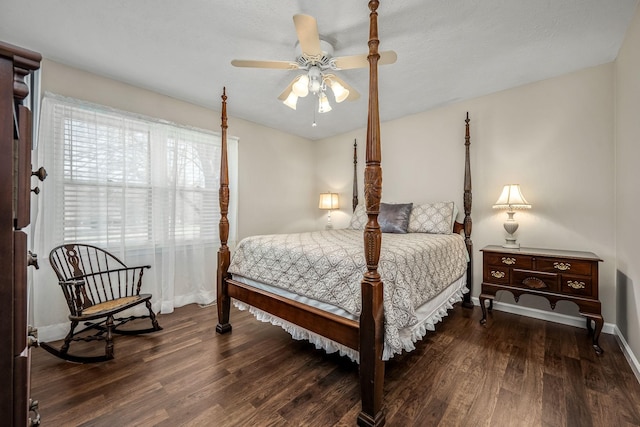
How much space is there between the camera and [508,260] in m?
2.66

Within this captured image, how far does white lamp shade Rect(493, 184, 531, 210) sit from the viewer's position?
2785 millimetres

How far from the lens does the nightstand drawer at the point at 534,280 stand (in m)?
2.45

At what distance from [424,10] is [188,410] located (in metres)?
2.86

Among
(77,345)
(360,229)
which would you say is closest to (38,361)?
(77,345)

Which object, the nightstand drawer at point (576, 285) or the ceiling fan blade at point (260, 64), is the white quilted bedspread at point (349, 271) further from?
the ceiling fan blade at point (260, 64)

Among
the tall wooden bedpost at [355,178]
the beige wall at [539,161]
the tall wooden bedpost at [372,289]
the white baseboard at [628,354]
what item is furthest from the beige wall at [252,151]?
the white baseboard at [628,354]

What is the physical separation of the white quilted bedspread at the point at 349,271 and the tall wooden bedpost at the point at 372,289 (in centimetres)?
9

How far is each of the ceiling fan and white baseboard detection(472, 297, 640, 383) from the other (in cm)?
272

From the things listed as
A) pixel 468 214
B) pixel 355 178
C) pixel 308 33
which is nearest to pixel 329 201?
pixel 355 178

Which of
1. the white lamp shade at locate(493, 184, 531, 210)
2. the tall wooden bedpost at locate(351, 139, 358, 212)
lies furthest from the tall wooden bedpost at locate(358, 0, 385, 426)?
the tall wooden bedpost at locate(351, 139, 358, 212)

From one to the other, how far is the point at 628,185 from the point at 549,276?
2.97 feet

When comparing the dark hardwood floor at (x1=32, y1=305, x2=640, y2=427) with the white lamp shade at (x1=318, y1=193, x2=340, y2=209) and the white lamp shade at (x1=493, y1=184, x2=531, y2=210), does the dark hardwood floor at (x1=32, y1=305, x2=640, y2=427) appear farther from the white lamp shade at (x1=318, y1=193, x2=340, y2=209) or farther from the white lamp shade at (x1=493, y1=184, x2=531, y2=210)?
the white lamp shade at (x1=318, y1=193, x2=340, y2=209)

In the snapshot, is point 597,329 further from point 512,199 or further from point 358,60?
point 358,60

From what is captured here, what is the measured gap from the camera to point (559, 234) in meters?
2.81
